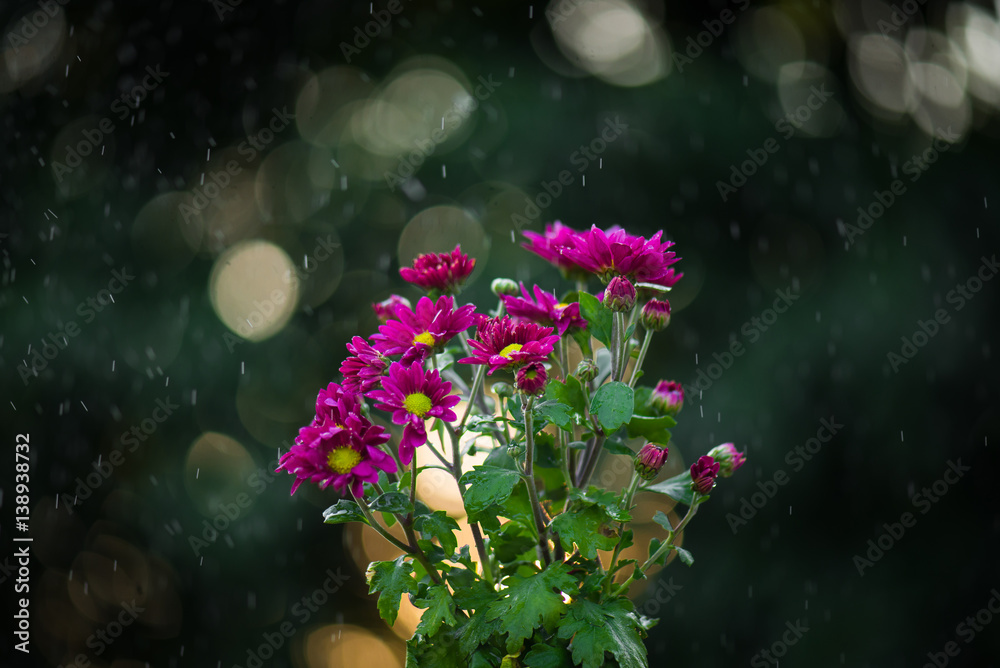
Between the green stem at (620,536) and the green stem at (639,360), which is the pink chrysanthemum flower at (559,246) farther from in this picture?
the green stem at (620,536)

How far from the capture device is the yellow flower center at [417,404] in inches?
26.0

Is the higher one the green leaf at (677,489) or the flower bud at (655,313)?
the flower bud at (655,313)

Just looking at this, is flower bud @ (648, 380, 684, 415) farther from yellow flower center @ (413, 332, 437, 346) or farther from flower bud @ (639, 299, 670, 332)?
yellow flower center @ (413, 332, 437, 346)

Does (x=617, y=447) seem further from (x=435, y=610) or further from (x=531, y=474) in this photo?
(x=435, y=610)

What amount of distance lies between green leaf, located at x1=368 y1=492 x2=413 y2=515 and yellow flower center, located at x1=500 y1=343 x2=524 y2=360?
6.4 inches

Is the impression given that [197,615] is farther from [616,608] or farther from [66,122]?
[616,608]

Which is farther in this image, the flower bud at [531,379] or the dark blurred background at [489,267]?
the dark blurred background at [489,267]

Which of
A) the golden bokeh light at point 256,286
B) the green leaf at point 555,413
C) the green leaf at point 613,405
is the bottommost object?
the golden bokeh light at point 256,286

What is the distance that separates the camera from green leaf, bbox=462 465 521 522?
65 centimetres

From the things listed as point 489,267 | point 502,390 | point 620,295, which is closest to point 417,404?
point 502,390

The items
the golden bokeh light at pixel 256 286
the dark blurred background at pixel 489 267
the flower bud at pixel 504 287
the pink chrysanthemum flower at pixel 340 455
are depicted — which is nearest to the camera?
the pink chrysanthemum flower at pixel 340 455

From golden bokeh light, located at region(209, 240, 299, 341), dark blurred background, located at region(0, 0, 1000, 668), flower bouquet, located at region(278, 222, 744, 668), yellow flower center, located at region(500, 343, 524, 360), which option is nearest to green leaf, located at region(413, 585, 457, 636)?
flower bouquet, located at region(278, 222, 744, 668)

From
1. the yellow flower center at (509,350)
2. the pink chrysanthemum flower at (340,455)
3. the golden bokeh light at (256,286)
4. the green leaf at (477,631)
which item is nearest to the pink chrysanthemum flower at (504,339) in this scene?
the yellow flower center at (509,350)

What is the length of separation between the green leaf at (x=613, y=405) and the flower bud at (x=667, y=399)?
15 cm
